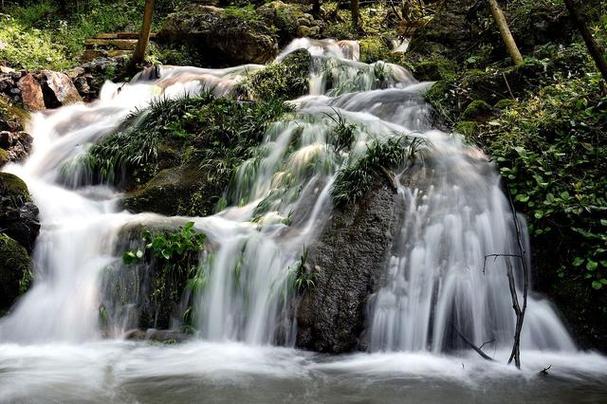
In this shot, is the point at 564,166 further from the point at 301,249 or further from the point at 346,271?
the point at 301,249

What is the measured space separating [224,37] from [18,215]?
10.0 m

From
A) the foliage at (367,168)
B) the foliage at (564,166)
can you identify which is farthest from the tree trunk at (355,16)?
the foliage at (367,168)

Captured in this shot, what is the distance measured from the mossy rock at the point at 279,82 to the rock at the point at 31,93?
178 inches

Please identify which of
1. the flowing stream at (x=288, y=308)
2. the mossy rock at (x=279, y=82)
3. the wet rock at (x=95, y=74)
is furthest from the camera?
the wet rock at (x=95, y=74)

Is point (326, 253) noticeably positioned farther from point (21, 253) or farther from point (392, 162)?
point (21, 253)

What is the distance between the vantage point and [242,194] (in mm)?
7566

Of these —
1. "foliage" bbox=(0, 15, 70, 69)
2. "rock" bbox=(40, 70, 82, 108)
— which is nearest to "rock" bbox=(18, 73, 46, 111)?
"rock" bbox=(40, 70, 82, 108)

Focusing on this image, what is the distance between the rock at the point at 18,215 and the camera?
6.05 metres

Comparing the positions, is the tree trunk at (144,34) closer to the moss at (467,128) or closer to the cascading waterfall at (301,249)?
the cascading waterfall at (301,249)

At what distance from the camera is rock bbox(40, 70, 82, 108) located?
11461 mm

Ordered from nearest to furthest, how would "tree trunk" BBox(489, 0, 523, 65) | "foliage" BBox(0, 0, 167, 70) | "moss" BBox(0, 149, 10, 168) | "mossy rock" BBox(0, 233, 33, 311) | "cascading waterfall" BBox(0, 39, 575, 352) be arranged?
1. "cascading waterfall" BBox(0, 39, 575, 352)
2. "mossy rock" BBox(0, 233, 33, 311)
3. "moss" BBox(0, 149, 10, 168)
4. "tree trunk" BBox(489, 0, 523, 65)
5. "foliage" BBox(0, 0, 167, 70)

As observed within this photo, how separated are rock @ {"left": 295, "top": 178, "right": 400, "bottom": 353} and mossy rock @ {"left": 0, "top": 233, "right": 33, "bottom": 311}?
326 cm

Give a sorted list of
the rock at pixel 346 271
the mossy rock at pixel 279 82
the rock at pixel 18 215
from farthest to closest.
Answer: the mossy rock at pixel 279 82 < the rock at pixel 18 215 < the rock at pixel 346 271

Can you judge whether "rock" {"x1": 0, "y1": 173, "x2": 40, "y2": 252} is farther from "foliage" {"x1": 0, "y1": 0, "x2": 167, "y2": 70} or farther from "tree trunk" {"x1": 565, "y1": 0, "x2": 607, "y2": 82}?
"foliage" {"x1": 0, "y1": 0, "x2": 167, "y2": 70}
